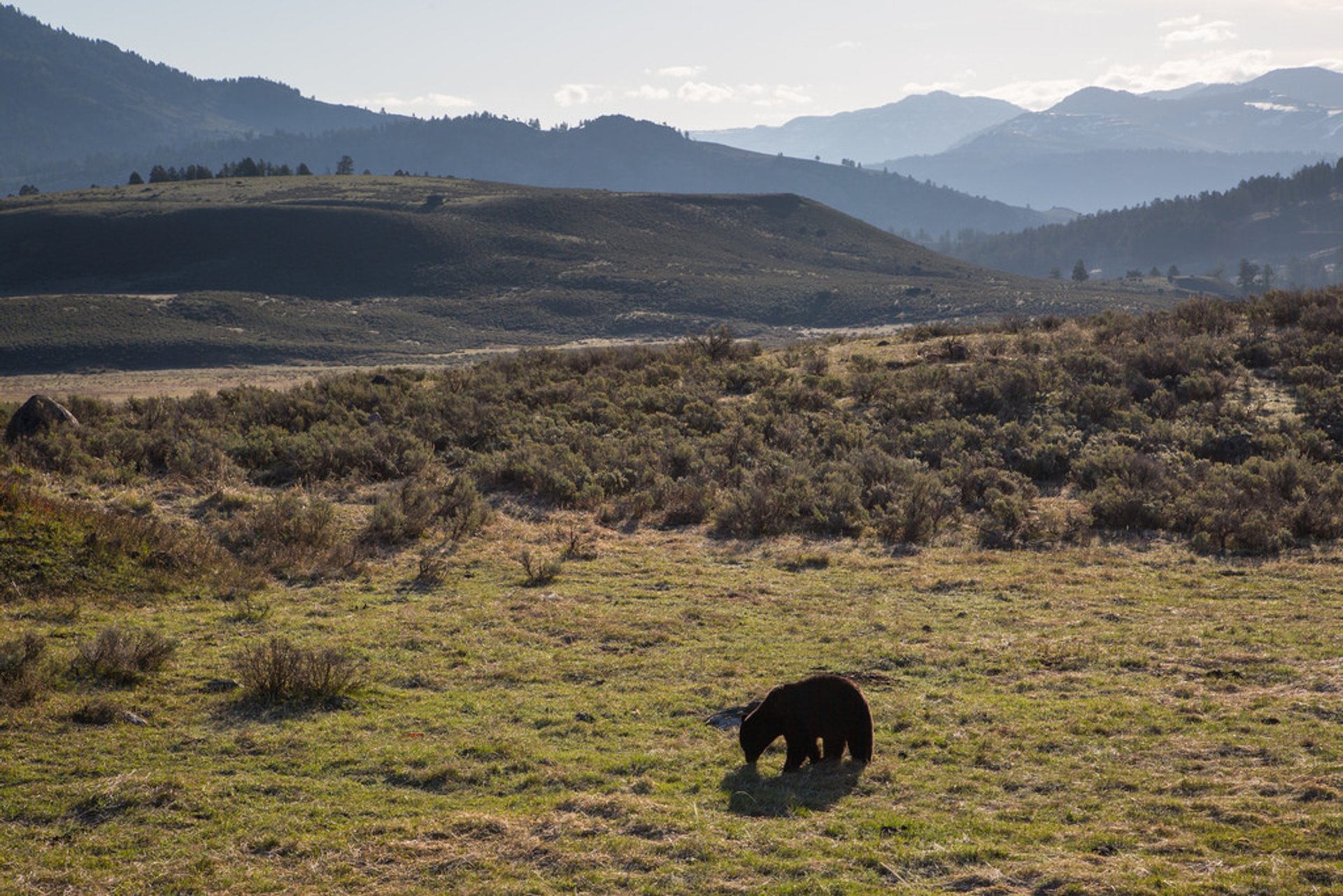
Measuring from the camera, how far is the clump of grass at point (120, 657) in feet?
29.1

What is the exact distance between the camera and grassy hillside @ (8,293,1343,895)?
5.93 meters

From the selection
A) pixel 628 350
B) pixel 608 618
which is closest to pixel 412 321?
pixel 628 350

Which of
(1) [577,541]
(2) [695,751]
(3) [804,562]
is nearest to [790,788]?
(2) [695,751]

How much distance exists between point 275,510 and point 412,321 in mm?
79318

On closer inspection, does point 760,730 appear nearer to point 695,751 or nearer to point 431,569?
point 695,751

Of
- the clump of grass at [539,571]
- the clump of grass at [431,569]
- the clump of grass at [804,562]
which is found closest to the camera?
the clump of grass at [431,569]

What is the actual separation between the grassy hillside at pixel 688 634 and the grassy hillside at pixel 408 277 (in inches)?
2407

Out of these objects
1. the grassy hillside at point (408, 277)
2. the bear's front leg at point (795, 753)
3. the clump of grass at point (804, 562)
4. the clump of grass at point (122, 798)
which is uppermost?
the grassy hillside at point (408, 277)

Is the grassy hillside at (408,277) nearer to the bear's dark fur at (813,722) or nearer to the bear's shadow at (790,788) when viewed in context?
the bear's dark fur at (813,722)

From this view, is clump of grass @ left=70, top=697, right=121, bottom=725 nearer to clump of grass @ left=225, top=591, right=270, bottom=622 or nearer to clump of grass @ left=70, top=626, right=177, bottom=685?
clump of grass @ left=70, top=626, right=177, bottom=685

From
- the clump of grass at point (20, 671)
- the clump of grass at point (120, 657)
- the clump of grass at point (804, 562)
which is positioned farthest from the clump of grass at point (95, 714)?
the clump of grass at point (804, 562)

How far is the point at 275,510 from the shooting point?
15.7m

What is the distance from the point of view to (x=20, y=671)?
27.3ft

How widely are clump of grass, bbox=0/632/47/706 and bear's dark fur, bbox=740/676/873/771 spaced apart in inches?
228
